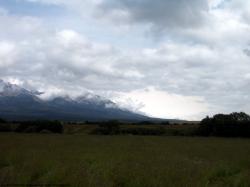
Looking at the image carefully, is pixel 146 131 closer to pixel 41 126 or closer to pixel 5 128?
pixel 41 126

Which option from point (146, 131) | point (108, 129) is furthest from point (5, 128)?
point (146, 131)

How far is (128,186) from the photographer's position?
10305mm

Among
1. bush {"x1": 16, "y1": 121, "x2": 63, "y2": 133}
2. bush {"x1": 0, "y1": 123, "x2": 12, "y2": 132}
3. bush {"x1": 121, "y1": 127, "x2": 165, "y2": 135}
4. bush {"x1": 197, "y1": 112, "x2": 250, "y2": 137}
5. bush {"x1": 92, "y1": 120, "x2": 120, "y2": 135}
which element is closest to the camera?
bush {"x1": 197, "y1": 112, "x2": 250, "y2": 137}

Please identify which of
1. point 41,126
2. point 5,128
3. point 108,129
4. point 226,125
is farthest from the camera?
point 41,126

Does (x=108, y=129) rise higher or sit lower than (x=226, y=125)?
lower

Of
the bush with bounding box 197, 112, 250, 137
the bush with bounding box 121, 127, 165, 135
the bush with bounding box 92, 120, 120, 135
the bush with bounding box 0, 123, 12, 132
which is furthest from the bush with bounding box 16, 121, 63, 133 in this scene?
the bush with bounding box 197, 112, 250, 137

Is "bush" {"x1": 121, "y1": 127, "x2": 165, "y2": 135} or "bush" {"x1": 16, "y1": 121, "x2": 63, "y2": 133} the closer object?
"bush" {"x1": 121, "y1": 127, "x2": 165, "y2": 135}

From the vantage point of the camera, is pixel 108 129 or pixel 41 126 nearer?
pixel 108 129

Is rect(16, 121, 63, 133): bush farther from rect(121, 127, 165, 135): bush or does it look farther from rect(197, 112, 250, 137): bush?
rect(197, 112, 250, 137): bush

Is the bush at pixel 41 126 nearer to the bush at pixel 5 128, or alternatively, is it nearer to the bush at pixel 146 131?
the bush at pixel 5 128

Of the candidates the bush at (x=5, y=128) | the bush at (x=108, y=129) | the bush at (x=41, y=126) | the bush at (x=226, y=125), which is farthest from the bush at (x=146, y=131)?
the bush at (x=5, y=128)

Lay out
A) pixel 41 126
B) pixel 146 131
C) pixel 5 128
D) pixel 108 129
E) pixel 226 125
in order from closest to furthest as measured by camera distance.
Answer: pixel 226 125
pixel 5 128
pixel 146 131
pixel 108 129
pixel 41 126

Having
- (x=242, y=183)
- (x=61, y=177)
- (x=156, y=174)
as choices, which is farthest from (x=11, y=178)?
(x=242, y=183)

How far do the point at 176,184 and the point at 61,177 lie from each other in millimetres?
3358
